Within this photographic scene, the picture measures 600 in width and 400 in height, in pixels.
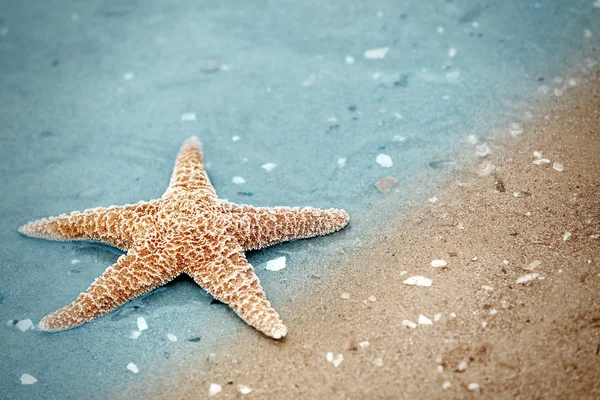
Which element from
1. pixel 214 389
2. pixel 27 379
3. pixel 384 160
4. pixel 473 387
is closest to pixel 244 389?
pixel 214 389

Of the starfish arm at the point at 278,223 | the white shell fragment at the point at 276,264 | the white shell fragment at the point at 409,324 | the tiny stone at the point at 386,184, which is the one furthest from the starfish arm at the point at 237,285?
the tiny stone at the point at 386,184

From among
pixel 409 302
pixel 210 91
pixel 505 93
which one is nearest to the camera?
pixel 409 302

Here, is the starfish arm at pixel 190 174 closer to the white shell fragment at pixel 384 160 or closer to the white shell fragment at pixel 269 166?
the white shell fragment at pixel 269 166

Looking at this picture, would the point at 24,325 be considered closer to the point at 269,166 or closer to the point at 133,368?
the point at 133,368

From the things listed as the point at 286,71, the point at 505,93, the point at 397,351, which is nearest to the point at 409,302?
the point at 397,351

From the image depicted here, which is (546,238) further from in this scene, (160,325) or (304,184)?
(160,325)

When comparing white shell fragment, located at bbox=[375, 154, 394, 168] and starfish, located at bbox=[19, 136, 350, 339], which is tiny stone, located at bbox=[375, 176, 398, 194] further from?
starfish, located at bbox=[19, 136, 350, 339]

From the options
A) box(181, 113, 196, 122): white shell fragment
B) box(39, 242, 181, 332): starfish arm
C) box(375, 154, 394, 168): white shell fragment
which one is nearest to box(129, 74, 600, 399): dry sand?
box(375, 154, 394, 168): white shell fragment

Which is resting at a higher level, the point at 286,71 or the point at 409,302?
the point at 286,71
